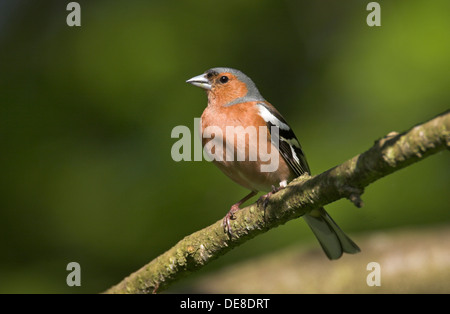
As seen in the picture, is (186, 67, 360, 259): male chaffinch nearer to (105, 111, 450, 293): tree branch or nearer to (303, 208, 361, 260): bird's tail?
(303, 208, 361, 260): bird's tail

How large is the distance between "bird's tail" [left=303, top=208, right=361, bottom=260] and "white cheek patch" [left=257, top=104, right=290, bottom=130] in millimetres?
813

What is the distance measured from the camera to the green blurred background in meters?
5.73

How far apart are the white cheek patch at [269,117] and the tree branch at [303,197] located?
54.4 inches

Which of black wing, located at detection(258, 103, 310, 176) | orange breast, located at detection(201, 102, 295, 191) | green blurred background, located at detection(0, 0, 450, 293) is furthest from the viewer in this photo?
green blurred background, located at detection(0, 0, 450, 293)

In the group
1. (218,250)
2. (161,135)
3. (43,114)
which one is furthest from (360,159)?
(43,114)

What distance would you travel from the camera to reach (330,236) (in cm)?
495

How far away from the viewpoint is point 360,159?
2.83 metres

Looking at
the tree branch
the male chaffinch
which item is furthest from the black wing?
the tree branch

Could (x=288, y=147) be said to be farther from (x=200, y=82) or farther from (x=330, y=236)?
(x=200, y=82)

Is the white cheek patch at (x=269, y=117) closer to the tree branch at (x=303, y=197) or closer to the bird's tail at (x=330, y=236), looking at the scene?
the bird's tail at (x=330, y=236)

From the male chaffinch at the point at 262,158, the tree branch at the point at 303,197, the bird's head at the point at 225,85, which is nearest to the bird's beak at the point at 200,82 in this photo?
the bird's head at the point at 225,85

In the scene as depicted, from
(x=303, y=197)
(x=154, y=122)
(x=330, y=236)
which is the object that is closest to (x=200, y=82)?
(x=154, y=122)

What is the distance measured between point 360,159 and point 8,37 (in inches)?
206
